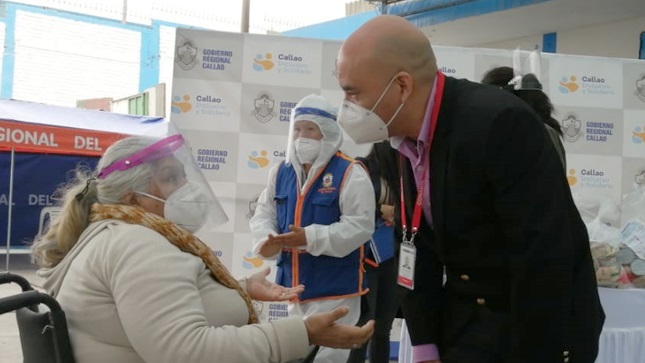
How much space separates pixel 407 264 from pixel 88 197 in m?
0.83

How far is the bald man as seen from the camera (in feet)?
3.90

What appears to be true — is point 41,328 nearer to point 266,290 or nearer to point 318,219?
point 266,290

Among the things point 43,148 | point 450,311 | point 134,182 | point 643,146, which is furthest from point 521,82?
point 43,148

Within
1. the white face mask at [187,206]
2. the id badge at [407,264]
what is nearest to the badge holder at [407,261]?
the id badge at [407,264]

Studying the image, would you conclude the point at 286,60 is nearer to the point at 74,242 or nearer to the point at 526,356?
the point at 74,242

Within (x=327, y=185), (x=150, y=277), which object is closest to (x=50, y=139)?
(x=327, y=185)

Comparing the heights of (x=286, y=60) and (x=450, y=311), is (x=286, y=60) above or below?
above

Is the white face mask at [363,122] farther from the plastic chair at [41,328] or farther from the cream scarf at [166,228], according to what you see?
the plastic chair at [41,328]

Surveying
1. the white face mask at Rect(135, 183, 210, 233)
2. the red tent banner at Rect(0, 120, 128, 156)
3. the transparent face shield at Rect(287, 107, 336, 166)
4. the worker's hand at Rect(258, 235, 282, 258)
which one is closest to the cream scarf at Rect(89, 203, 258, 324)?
the white face mask at Rect(135, 183, 210, 233)

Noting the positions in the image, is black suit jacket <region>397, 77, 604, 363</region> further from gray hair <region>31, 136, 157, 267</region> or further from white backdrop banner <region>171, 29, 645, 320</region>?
white backdrop banner <region>171, 29, 645, 320</region>

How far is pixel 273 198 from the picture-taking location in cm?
284

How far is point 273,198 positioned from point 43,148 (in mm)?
5702

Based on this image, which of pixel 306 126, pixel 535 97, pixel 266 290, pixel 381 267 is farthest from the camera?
pixel 381 267

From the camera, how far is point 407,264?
4.97ft
